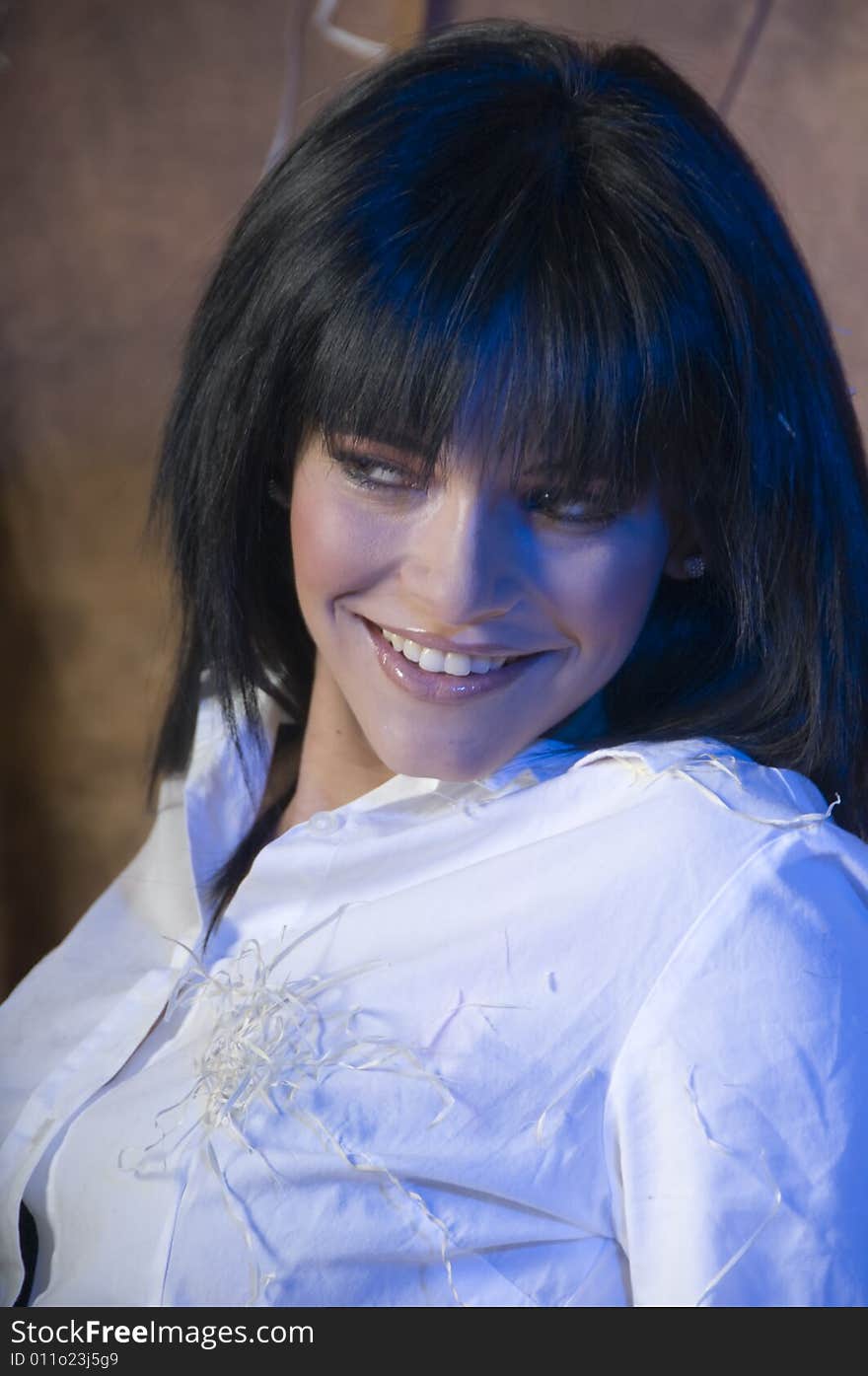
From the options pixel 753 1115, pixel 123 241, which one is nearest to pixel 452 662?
pixel 753 1115

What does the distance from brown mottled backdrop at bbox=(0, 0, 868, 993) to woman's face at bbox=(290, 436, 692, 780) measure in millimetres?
767

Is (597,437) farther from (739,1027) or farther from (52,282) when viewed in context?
(52,282)

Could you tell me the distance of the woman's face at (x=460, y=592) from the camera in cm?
83

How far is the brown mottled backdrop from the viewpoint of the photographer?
1.49 meters

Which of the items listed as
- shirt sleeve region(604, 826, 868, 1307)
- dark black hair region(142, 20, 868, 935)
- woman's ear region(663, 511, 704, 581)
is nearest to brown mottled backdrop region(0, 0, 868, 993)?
dark black hair region(142, 20, 868, 935)

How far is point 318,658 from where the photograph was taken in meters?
1.22

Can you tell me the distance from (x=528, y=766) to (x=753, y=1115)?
30cm

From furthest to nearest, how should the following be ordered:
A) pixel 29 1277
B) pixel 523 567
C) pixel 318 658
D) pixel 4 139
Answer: pixel 4 139, pixel 318 658, pixel 29 1277, pixel 523 567

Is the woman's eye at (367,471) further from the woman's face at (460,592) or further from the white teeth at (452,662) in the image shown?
the white teeth at (452,662)

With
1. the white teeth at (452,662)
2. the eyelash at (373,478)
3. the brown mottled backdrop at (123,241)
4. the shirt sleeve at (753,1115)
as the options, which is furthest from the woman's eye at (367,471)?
the brown mottled backdrop at (123,241)

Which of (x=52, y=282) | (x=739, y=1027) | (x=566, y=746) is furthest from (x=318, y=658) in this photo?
(x=52, y=282)

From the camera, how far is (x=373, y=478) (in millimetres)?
873

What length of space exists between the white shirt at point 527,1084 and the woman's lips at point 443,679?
77 mm
